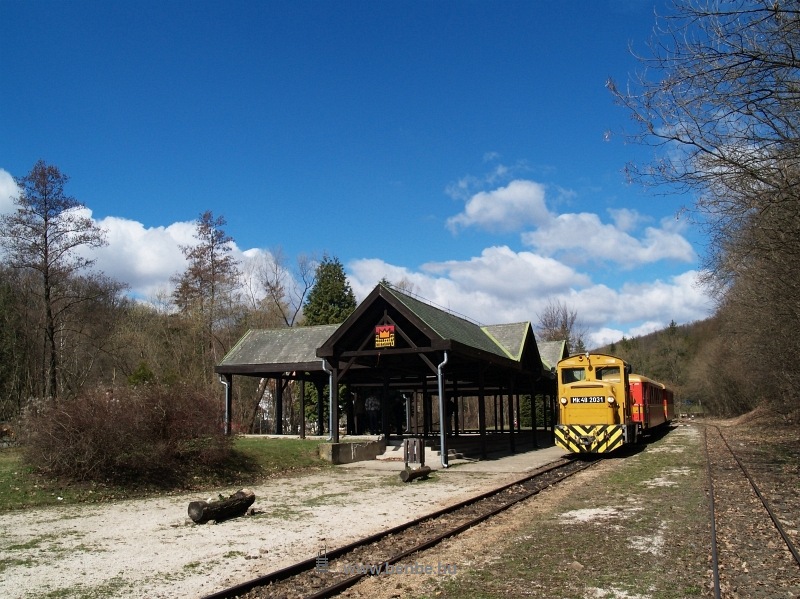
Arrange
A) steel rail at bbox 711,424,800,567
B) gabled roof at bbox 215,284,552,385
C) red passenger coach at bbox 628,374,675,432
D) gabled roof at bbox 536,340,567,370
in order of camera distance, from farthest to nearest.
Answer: gabled roof at bbox 536,340,567,370
red passenger coach at bbox 628,374,675,432
gabled roof at bbox 215,284,552,385
steel rail at bbox 711,424,800,567

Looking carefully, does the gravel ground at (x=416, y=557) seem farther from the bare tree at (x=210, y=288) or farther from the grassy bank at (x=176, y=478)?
the bare tree at (x=210, y=288)

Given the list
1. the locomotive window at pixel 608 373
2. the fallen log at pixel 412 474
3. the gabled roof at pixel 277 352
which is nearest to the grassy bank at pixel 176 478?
the fallen log at pixel 412 474

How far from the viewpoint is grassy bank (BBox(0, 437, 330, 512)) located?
42.4 feet

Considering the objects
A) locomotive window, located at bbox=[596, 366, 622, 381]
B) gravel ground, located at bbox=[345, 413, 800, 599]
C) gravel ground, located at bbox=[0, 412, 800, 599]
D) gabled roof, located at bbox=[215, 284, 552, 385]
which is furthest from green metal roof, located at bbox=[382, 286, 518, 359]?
gravel ground, located at bbox=[345, 413, 800, 599]

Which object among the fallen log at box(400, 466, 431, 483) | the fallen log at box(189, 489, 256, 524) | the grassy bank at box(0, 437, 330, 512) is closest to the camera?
the fallen log at box(189, 489, 256, 524)

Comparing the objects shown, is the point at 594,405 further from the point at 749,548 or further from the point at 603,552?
the point at 603,552

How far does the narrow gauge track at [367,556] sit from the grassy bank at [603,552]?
909 millimetres

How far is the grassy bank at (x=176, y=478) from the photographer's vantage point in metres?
12.9

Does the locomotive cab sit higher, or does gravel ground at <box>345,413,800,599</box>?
the locomotive cab

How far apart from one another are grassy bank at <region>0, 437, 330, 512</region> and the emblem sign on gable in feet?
14.1

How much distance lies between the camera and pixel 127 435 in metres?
14.5

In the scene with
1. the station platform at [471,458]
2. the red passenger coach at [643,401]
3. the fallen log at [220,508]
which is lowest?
the station platform at [471,458]

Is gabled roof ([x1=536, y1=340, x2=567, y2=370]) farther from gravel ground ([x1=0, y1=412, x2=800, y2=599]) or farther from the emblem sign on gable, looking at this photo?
gravel ground ([x1=0, y1=412, x2=800, y2=599])

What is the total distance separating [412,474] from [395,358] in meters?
7.75
